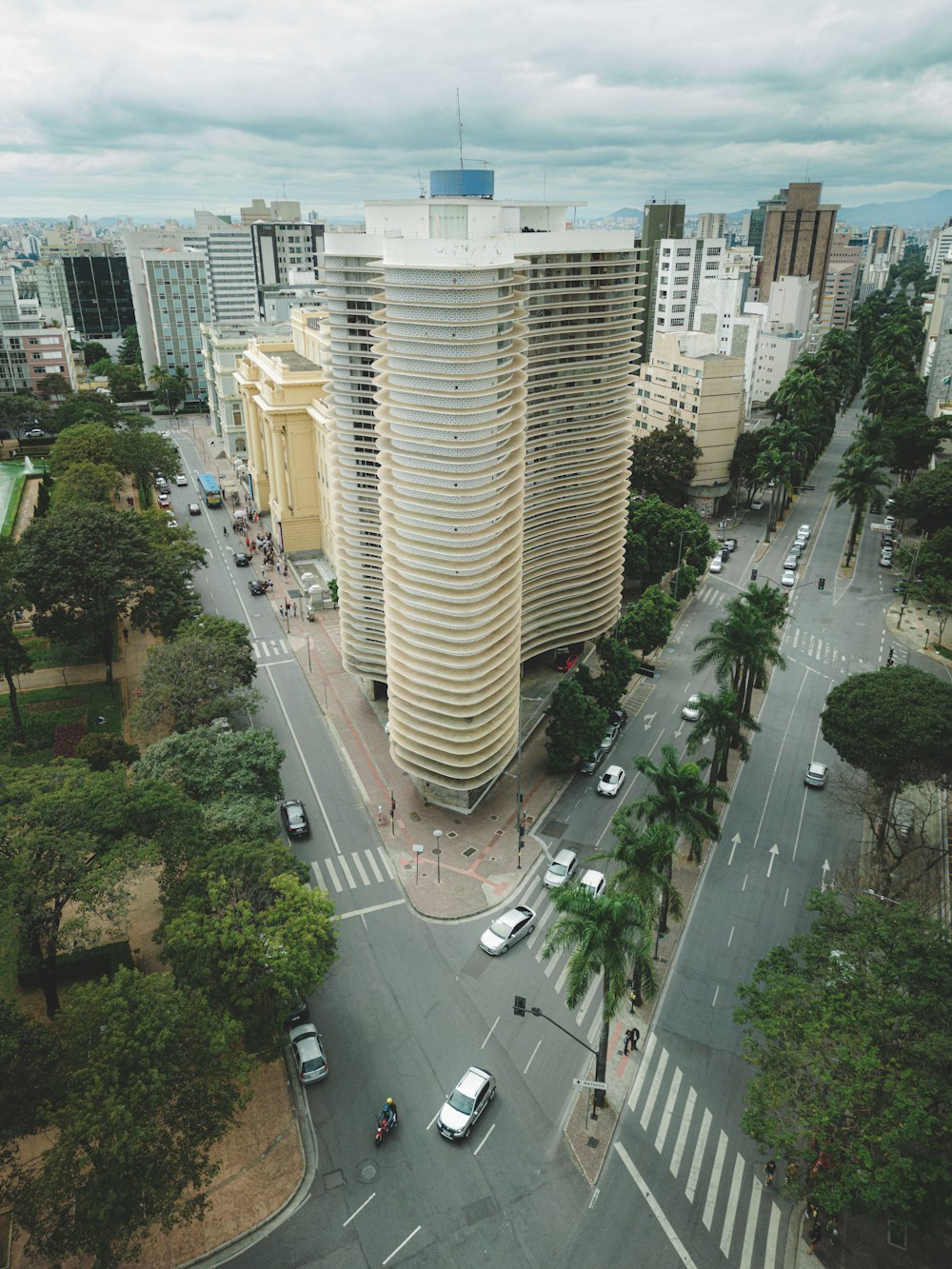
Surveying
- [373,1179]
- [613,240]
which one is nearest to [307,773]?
[373,1179]

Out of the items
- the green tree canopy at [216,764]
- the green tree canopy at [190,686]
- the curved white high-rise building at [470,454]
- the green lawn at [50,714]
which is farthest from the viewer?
the green lawn at [50,714]

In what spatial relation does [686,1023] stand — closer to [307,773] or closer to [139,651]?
[307,773]

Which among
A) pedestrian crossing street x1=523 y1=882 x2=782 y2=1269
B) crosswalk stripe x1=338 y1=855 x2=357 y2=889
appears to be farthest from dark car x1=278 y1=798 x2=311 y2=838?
pedestrian crossing street x1=523 y1=882 x2=782 y2=1269

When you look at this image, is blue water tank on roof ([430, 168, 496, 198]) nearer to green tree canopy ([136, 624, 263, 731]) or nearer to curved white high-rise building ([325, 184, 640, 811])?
curved white high-rise building ([325, 184, 640, 811])

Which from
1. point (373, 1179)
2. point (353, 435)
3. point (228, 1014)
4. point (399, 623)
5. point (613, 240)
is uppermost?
point (613, 240)

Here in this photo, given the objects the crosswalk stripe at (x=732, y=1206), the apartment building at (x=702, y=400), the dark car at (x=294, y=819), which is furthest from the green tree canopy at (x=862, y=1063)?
the apartment building at (x=702, y=400)

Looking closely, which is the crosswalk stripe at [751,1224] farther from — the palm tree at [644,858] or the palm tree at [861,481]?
the palm tree at [861,481]
